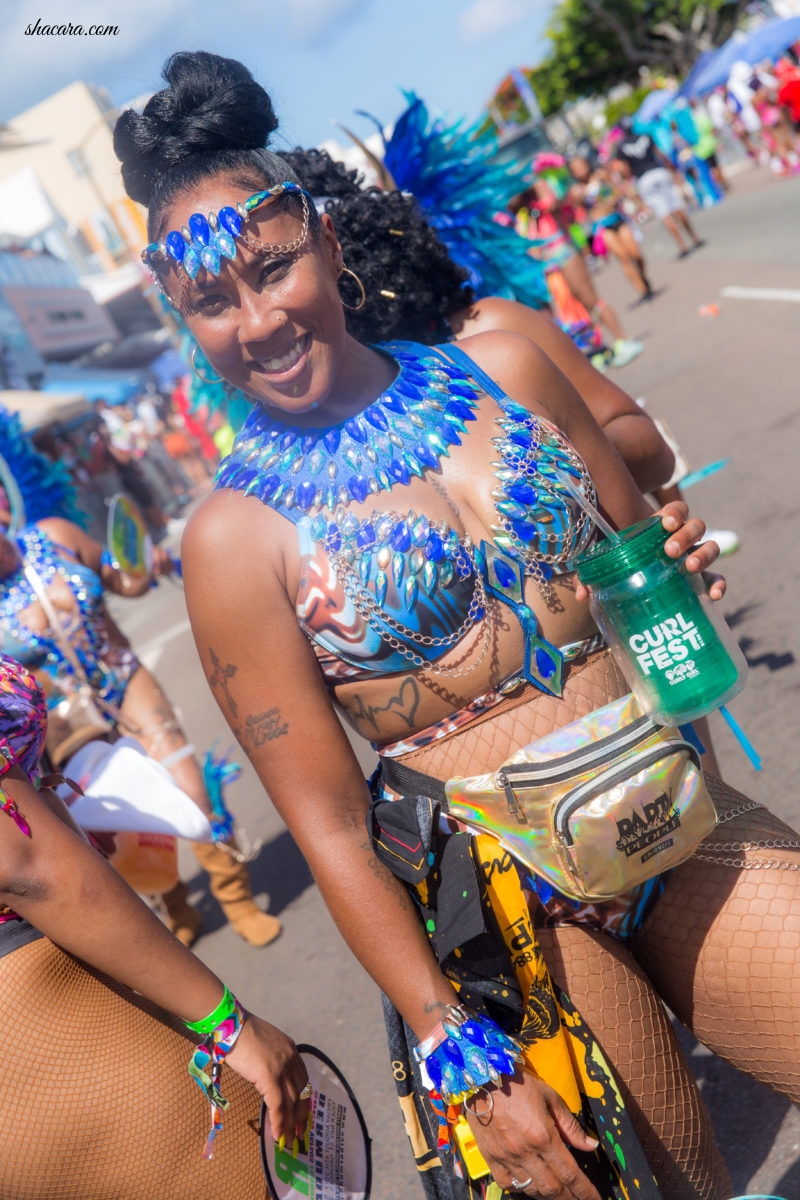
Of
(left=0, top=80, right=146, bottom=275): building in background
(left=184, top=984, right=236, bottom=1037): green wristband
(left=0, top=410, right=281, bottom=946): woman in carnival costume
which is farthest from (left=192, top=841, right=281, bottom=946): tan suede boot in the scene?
(left=0, top=80, right=146, bottom=275): building in background

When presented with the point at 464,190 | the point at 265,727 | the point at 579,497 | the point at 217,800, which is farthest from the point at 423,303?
the point at 217,800

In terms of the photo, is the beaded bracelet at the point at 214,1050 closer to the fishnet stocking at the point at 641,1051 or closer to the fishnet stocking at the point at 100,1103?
the fishnet stocking at the point at 100,1103

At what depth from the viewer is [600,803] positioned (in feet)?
5.48

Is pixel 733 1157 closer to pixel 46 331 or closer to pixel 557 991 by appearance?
pixel 557 991

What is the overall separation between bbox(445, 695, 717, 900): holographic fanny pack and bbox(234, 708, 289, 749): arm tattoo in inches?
11.8

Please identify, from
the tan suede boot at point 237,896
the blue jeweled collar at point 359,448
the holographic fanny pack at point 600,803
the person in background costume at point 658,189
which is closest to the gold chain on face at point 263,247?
the blue jeweled collar at point 359,448

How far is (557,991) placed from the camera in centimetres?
177

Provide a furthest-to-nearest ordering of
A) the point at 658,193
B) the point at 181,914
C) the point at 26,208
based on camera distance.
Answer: the point at 26,208
the point at 658,193
the point at 181,914

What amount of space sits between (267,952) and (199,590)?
326 cm

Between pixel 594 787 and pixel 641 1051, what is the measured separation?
46 cm

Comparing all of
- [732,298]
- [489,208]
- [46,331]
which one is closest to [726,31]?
[46,331]

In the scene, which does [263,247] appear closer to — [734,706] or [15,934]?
[15,934]

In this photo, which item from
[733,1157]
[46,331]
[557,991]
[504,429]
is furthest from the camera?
[46,331]

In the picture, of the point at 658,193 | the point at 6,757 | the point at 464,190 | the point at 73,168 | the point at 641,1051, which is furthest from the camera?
the point at 73,168
